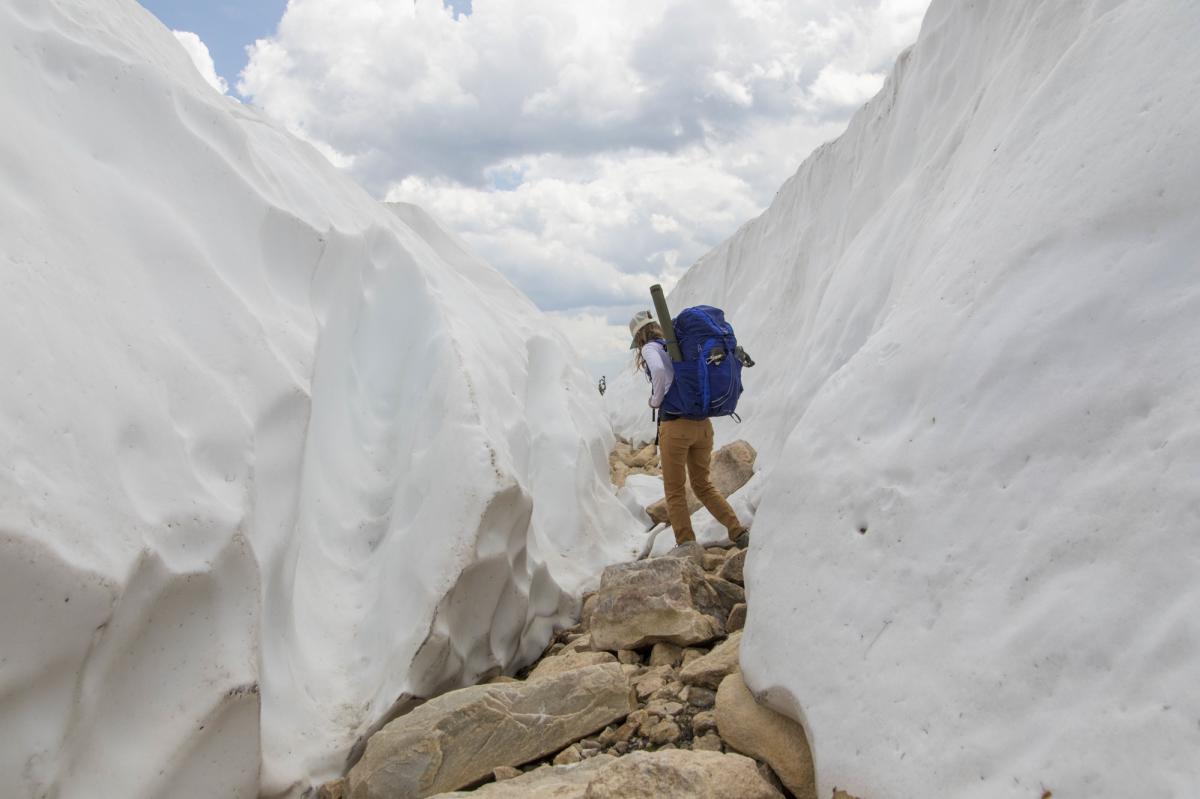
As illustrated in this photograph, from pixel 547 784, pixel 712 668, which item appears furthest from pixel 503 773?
pixel 712 668

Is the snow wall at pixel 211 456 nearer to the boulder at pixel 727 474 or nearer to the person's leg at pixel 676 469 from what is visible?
the person's leg at pixel 676 469

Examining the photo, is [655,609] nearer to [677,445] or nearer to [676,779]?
[677,445]

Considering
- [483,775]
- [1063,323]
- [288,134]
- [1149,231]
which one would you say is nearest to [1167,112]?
[1149,231]

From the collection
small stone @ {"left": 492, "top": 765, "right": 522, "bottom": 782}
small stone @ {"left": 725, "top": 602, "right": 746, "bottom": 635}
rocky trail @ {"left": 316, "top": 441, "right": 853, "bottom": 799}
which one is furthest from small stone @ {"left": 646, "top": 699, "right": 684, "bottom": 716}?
small stone @ {"left": 725, "top": 602, "right": 746, "bottom": 635}

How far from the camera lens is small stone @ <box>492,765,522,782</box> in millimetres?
3023

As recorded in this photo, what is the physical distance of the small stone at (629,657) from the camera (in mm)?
3885

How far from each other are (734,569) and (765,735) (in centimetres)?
183

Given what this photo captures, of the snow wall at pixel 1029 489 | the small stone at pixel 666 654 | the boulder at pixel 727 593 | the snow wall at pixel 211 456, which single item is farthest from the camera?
the boulder at pixel 727 593

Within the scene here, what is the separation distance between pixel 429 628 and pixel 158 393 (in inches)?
57.4

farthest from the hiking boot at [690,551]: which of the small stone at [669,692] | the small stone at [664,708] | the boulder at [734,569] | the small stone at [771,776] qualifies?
the small stone at [771,776]

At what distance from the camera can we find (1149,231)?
2.29 meters

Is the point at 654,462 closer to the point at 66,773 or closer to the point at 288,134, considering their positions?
the point at 288,134

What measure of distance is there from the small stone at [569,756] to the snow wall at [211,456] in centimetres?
76

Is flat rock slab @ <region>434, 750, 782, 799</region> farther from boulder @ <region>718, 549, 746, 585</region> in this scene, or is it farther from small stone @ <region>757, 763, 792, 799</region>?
boulder @ <region>718, 549, 746, 585</region>
